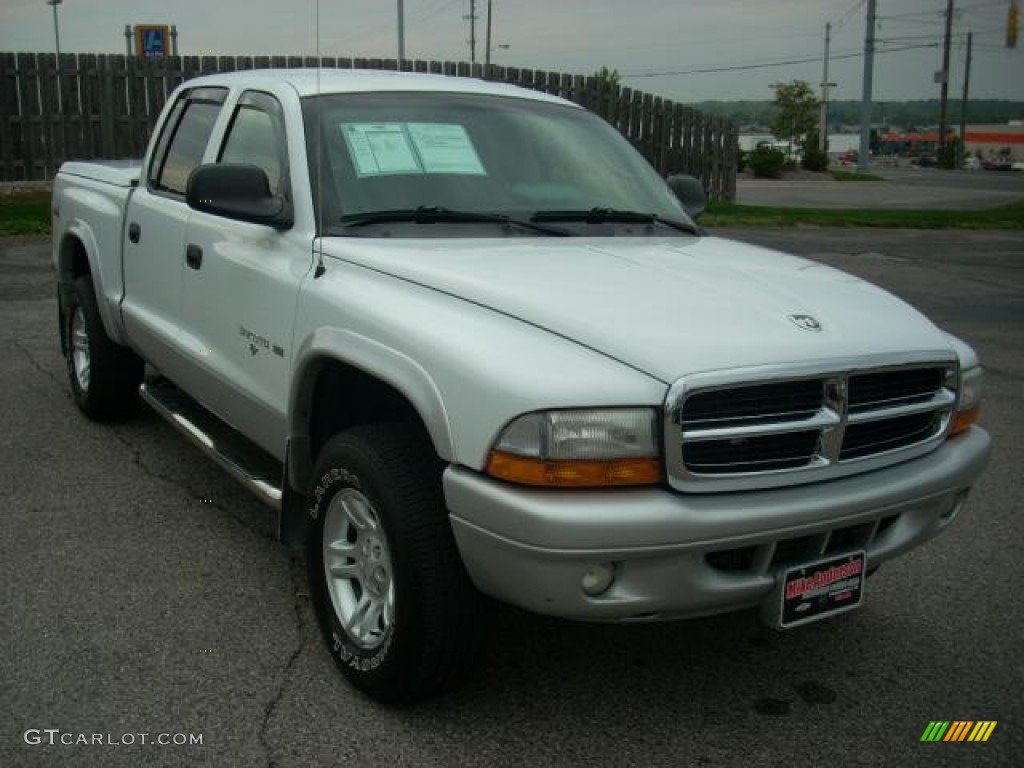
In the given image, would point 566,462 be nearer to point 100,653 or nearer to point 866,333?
point 866,333

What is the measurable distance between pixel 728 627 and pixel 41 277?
9106mm

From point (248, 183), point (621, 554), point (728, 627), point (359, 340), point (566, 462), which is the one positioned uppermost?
point (248, 183)

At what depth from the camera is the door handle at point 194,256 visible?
4.39 metres

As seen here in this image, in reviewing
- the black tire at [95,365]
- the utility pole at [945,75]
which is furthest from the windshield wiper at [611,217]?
the utility pole at [945,75]

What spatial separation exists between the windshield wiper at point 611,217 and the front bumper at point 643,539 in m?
1.44

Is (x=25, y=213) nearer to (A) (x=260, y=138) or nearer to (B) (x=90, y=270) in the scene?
(B) (x=90, y=270)

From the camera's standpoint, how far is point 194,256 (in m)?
4.44

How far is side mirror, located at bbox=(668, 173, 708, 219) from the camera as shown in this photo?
4.88 metres

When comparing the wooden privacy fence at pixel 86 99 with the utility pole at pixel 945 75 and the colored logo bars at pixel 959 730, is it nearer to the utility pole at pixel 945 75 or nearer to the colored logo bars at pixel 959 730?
the colored logo bars at pixel 959 730

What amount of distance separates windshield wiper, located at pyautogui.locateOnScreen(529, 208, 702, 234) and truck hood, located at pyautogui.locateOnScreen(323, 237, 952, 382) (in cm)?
21

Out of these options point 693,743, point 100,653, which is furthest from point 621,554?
point 100,653

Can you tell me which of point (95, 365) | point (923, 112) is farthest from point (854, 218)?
point (923, 112)

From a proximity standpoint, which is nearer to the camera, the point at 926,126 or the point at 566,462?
the point at 566,462

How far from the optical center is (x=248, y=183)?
12.2ft
